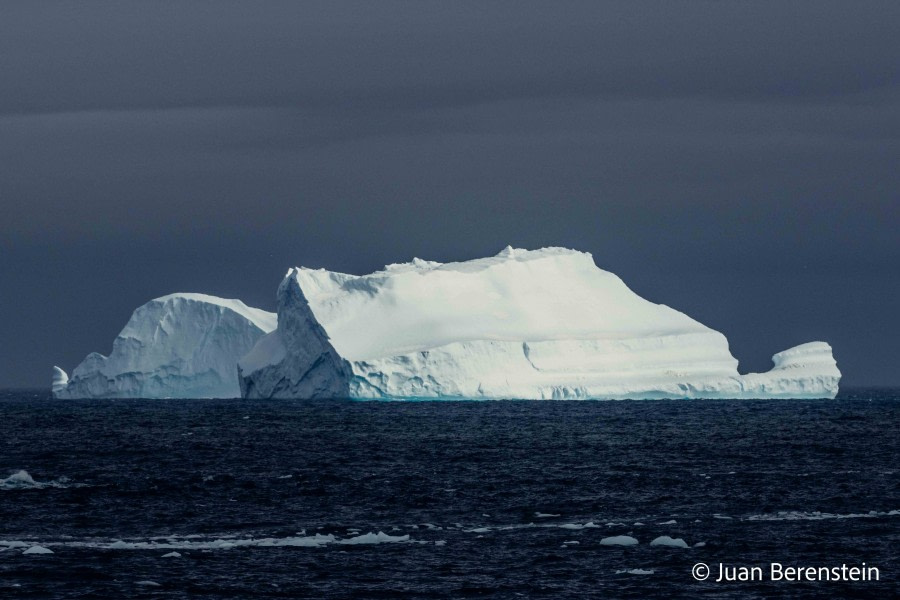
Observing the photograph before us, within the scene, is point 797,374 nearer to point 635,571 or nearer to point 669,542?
point 669,542

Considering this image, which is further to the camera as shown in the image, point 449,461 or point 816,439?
point 816,439

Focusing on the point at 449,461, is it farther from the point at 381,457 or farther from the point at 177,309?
the point at 177,309

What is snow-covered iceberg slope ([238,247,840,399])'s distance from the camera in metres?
77.8

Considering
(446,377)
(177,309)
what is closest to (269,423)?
(446,377)

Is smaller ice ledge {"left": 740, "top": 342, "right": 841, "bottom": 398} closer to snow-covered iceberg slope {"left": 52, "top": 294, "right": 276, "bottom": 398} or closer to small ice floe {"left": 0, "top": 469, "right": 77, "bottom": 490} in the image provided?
snow-covered iceberg slope {"left": 52, "top": 294, "right": 276, "bottom": 398}

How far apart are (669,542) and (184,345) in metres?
→ 79.4

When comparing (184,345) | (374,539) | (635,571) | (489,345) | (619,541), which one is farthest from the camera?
(184,345)

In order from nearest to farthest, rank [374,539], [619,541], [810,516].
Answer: [619,541] → [374,539] → [810,516]

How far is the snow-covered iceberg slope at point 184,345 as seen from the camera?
99.6 meters

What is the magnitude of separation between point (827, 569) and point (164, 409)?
A: 6651cm

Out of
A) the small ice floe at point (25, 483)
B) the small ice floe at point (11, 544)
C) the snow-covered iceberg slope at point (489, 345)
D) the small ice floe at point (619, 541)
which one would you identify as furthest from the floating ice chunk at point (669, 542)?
the snow-covered iceberg slope at point (489, 345)

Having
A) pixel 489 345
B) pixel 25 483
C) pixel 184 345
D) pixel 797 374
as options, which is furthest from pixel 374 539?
pixel 184 345

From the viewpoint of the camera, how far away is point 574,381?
8100cm

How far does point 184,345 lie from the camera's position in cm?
10000
